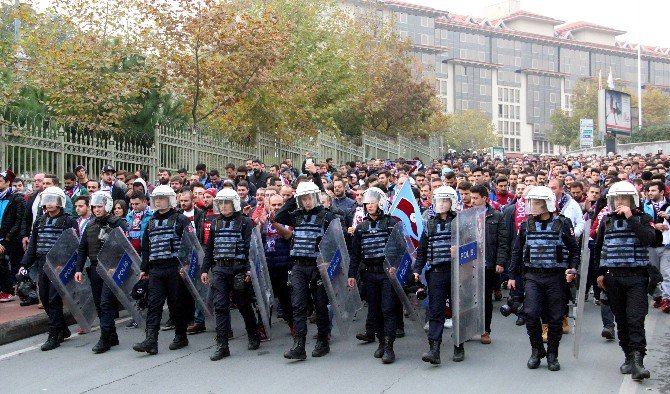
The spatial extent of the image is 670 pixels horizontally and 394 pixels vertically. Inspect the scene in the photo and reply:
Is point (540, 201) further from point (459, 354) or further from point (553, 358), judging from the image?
point (459, 354)

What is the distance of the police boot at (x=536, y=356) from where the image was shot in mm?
8234

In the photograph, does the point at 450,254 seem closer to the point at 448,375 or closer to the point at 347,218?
the point at 448,375

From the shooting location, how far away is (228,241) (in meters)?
9.31

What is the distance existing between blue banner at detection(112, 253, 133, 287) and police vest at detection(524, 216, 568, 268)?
→ 4549mm

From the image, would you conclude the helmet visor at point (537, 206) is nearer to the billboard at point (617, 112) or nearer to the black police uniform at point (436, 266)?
the black police uniform at point (436, 266)

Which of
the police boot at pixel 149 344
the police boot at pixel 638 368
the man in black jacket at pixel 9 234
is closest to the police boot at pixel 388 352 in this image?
the police boot at pixel 638 368

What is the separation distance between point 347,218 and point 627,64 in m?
121

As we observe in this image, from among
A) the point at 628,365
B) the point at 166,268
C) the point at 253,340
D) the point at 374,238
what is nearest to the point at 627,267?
the point at 628,365

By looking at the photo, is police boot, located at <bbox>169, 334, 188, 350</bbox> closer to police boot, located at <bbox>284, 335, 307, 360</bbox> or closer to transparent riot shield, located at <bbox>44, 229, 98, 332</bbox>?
transparent riot shield, located at <bbox>44, 229, 98, 332</bbox>

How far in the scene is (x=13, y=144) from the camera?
14.0m

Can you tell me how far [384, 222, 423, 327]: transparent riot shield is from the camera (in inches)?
354

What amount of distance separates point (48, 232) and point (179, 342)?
2212 mm

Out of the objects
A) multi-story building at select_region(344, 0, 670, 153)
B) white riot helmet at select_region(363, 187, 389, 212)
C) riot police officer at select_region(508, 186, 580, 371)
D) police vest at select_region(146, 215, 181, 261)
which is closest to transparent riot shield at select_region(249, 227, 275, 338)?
police vest at select_region(146, 215, 181, 261)

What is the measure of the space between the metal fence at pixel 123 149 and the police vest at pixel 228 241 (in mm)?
6073
